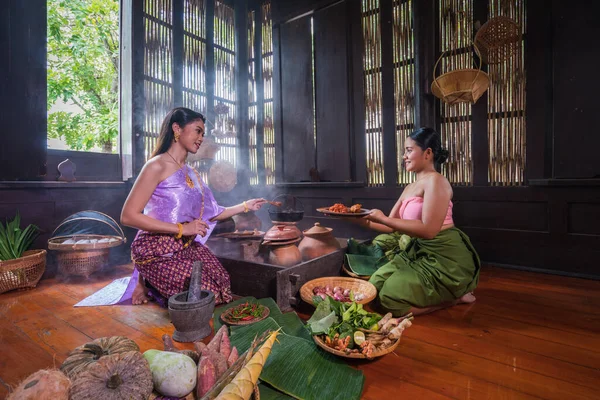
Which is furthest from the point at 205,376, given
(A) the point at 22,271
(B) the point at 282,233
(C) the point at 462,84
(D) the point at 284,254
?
(C) the point at 462,84

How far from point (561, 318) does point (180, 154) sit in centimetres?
321

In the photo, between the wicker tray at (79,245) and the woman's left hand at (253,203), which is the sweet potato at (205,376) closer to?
the woman's left hand at (253,203)

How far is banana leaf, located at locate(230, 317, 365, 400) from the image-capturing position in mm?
1396

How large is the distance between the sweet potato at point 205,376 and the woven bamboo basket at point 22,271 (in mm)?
2715

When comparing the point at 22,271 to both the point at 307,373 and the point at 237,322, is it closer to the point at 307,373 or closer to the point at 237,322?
the point at 237,322

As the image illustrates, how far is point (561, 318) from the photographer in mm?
2266

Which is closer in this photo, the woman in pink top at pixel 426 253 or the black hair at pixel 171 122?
the woman in pink top at pixel 426 253

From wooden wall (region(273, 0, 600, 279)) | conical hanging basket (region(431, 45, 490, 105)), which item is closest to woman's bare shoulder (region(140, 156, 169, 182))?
conical hanging basket (region(431, 45, 490, 105))

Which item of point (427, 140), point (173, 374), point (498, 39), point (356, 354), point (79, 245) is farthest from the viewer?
point (498, 39)

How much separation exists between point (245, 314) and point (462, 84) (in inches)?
123

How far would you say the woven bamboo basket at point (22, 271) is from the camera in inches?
112

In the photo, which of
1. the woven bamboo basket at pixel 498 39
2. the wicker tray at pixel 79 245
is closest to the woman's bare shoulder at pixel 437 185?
the woven bamboo basket at pixel 498 39

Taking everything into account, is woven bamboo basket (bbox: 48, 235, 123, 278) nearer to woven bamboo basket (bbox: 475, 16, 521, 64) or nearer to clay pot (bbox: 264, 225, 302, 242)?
clay pot (bbox: 264, 225, 302, 242)

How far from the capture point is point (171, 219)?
2.50 metres
